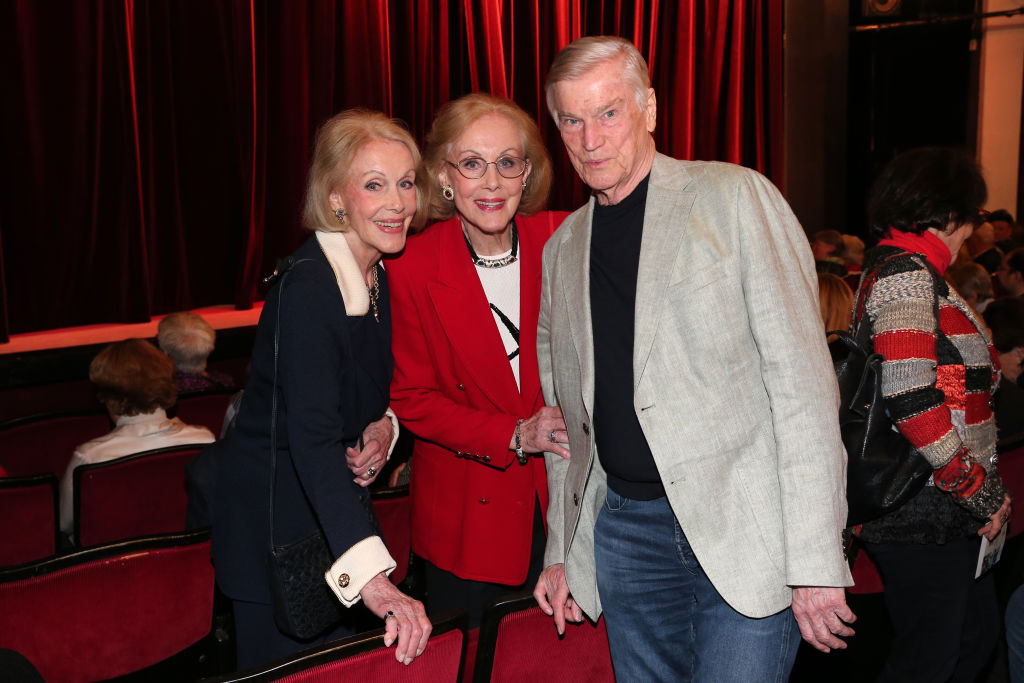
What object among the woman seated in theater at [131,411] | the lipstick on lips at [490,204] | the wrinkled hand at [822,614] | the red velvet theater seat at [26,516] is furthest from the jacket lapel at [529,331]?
the woman seated in theater at [131,411]

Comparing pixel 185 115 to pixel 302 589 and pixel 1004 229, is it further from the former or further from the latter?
pixel 1004 229

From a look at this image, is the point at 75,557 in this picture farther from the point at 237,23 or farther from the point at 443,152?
the point at 237,23

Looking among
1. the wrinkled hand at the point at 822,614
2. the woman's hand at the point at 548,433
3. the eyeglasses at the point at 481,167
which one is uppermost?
the eyeglasses at the point at 481,167

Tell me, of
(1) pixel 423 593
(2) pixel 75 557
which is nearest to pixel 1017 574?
(1) pixel 423 593

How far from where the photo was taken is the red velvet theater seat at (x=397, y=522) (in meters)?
2.54

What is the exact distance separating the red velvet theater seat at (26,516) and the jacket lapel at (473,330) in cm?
140

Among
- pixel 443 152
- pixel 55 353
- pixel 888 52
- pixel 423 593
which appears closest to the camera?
pixel 443 152

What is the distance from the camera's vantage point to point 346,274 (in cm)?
174

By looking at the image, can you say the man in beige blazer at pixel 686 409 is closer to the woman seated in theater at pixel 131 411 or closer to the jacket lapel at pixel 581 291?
the jacket lapel at pixel 581 291

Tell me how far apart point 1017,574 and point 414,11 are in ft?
19.2

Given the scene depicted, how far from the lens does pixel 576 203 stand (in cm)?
852

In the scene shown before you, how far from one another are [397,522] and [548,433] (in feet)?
2.86

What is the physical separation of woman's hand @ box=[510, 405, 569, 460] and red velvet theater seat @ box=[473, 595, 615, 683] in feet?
1.13

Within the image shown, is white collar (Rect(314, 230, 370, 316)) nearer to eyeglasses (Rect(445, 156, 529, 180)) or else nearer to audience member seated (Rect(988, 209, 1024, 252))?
eyeglasses (Rect(445, 156, 529, 180))
